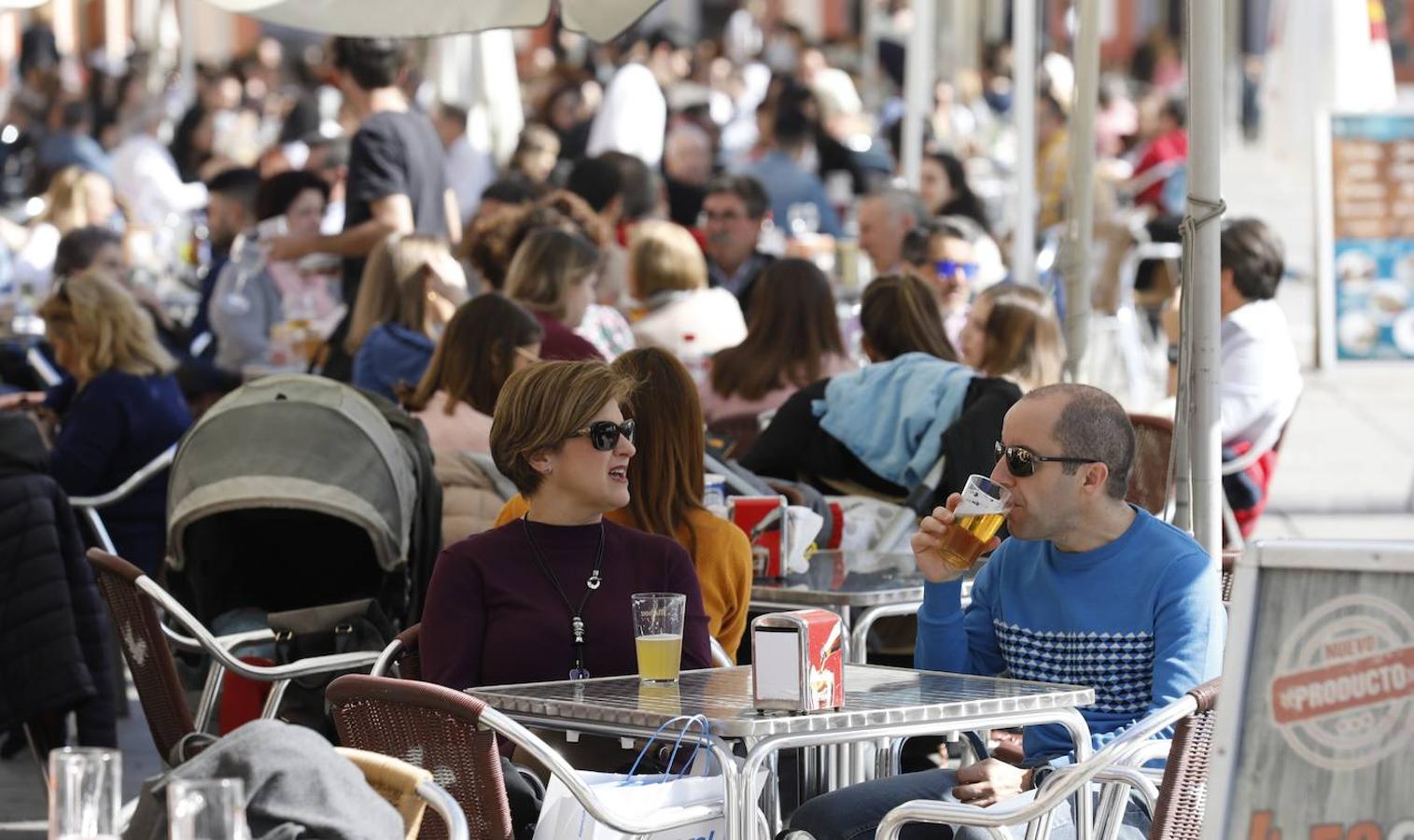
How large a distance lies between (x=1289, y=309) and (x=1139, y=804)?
52.6ft

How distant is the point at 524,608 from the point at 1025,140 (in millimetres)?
6653

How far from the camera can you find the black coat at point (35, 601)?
5.46 metres

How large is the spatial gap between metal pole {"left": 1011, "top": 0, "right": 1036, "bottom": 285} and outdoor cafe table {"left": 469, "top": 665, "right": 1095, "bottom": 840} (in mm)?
6240

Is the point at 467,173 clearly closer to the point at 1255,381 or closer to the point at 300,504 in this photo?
the point at 1255,381

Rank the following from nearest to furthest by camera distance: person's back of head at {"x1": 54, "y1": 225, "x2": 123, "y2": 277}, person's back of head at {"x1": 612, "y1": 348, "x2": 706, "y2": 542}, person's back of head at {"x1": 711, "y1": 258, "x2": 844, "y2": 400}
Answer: person's back of head at {"x1": 612, "y1": 348, "x2": 706, "y2": 542} → person's back of head at {"x1": 711, "y1": 258, "x2": 844, "y2": 400} → person's back of head at {"x1": 54, "y1": 225, "x2": 123, "y2": 277}

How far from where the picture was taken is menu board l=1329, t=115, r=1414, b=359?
11.9 metres

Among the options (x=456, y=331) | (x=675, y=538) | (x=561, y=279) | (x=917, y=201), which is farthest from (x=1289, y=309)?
(x=675, y=538)

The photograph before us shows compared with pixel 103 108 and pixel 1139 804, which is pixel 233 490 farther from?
pixel 103 108

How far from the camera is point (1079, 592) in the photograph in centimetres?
391

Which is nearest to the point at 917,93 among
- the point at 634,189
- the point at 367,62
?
the point at 634,189

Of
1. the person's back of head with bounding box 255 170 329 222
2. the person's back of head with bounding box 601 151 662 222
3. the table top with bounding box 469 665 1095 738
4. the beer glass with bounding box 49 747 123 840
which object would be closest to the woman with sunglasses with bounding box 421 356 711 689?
the table top with bounding box 469 665 1095 738

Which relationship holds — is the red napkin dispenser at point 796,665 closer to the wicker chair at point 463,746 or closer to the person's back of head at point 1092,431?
the wicker chair at point 463,746

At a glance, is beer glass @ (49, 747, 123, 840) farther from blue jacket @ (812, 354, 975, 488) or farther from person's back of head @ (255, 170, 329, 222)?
person's back of head @ (255, 170, 329, 222)

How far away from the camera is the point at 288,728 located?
2.69 metres
